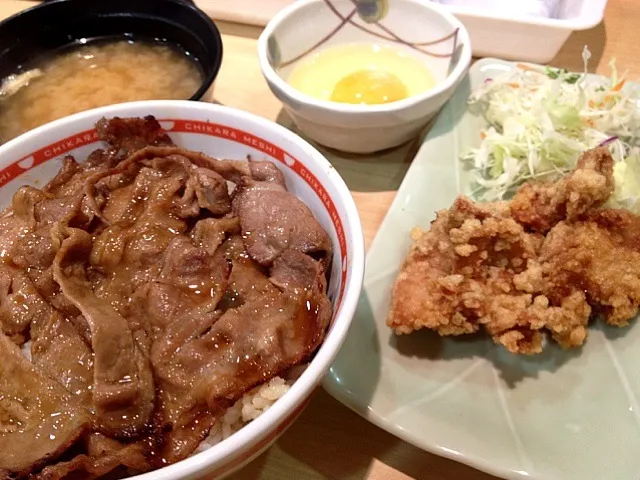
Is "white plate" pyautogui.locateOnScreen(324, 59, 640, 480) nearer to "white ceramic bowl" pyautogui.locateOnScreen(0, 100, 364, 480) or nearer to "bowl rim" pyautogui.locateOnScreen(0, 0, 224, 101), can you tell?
"white ceramic bowl" pyautogui.locateOnScreen(0, 100, 364, 480)

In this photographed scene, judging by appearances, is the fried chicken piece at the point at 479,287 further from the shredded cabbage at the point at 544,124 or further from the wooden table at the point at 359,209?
the shredded cabbage at the point at 544,124

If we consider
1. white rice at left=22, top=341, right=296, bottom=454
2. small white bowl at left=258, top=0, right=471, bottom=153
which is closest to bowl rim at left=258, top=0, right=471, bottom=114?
small white bowl at left=258, top=0, right=471, bottom=153

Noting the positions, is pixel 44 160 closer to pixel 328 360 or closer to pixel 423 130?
pixel 328 360

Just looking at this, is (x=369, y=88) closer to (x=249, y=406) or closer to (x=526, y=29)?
(x=526, y=29)

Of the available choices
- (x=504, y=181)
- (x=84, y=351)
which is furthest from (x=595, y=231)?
(x=84, y=351)

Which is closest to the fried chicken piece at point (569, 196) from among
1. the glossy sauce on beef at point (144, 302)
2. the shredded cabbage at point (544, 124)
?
the shredded cabbage at point (544, 124)
